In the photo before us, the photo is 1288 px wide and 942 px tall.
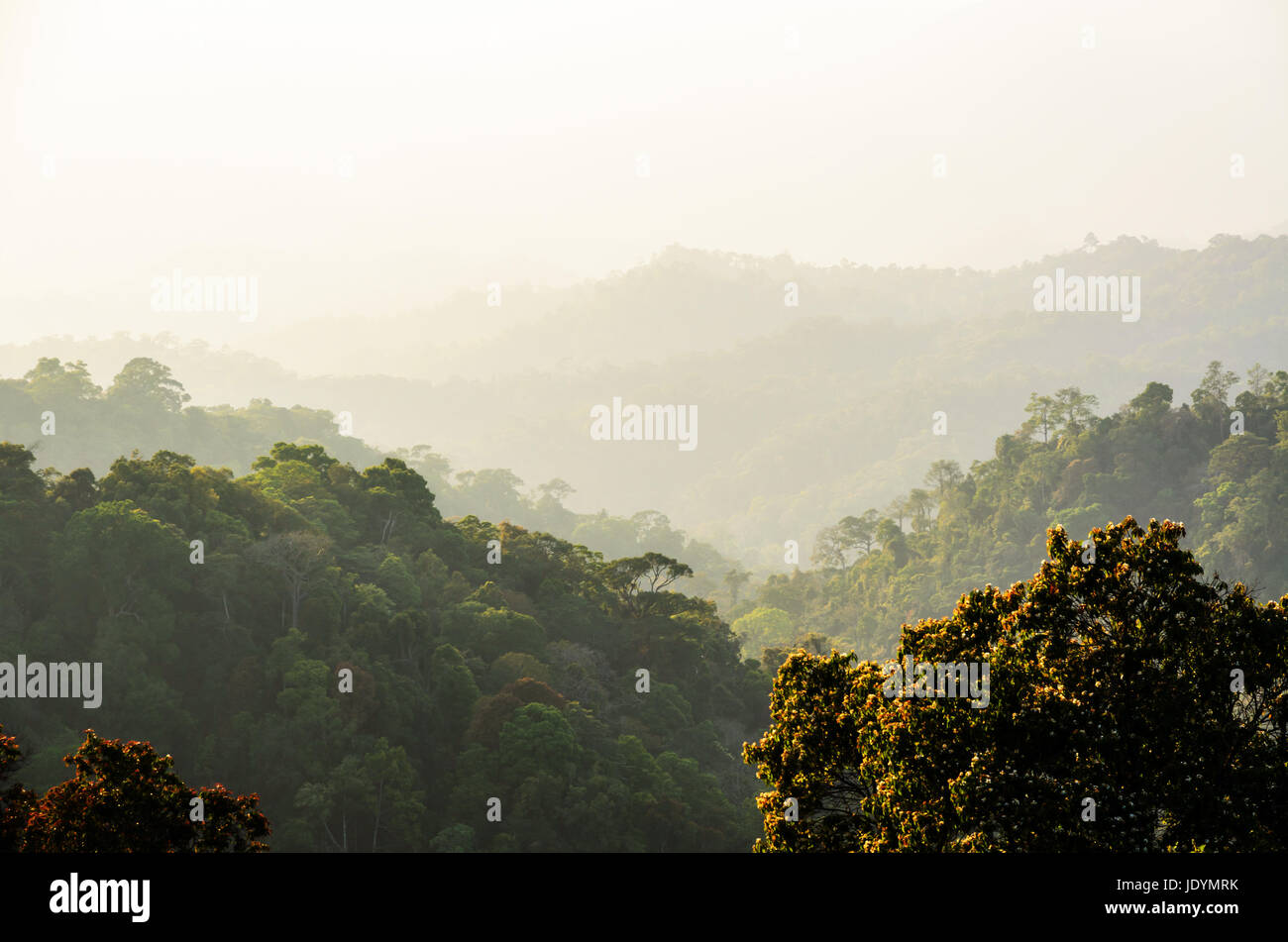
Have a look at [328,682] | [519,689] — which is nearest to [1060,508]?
[519,689]

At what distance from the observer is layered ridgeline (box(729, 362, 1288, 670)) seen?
76250mm

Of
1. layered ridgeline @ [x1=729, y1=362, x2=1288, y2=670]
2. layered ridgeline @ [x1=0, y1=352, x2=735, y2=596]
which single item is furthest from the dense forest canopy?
layered ridgeline @ [x1=0, y1=352, x2=735, y2=596]

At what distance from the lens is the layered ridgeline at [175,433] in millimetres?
82688

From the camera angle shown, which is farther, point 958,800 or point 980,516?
point 980,516

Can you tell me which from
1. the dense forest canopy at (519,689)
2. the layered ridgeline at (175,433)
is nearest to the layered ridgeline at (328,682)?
the dense forest canopy at (519,689)

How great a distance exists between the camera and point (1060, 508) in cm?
8900

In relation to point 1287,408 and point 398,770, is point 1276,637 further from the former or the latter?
point 1287,408

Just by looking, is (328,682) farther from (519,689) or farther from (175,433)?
(175,433)

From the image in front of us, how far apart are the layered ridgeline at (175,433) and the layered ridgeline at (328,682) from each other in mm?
37776

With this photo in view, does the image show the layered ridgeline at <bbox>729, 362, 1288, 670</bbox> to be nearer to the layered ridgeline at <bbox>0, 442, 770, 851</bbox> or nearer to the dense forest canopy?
the dense forest canopy

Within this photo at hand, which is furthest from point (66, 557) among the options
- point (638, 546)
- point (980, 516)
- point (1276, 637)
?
point (638, 546)

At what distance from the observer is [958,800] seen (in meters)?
12.7

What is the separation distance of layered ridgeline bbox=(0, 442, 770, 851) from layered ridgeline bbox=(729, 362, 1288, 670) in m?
37.7
